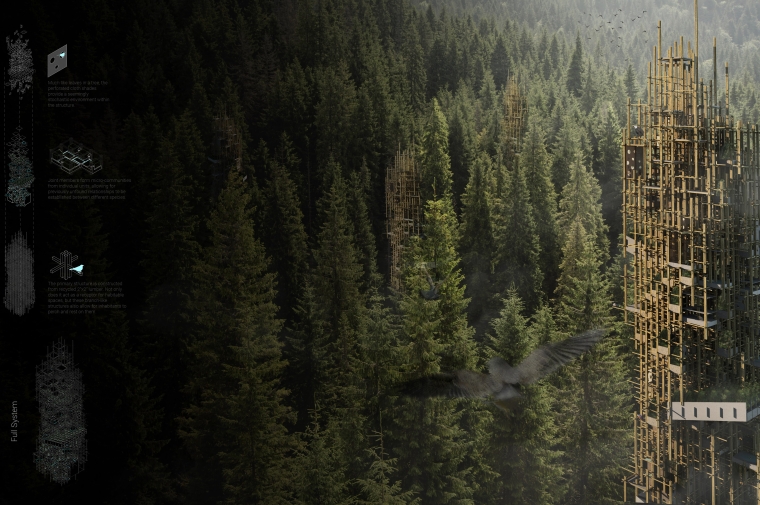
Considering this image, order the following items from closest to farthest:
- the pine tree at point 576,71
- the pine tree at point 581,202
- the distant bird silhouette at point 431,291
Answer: the distant bird silhouette at point 431,291, the pine tree at point 581,202, the pine tree at point 576,71

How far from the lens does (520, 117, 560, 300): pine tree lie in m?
7.73

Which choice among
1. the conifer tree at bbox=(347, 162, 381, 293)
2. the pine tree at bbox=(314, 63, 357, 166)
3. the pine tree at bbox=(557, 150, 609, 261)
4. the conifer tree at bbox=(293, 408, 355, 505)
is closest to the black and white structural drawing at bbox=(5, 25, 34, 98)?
the pine tree at bbox=(314, 63, 357, 166)

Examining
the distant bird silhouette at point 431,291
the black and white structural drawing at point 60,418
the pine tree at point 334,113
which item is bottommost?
the black and white structural drawing at point 60,418

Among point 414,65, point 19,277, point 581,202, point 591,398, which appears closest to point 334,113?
point 414,65

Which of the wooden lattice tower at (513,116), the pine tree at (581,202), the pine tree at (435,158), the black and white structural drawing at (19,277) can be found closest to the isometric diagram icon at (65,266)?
the black and white structural drawing at (19,277)

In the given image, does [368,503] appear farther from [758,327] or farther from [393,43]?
[393,43]

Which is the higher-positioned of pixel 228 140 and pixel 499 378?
pixel 228 140

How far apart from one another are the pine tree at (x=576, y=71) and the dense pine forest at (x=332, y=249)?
67mm

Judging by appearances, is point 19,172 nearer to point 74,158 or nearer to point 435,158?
point 74,158

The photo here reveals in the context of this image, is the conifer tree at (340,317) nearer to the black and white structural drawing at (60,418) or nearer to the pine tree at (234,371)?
the pine tree at (234,371)

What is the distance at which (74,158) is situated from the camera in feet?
21.9

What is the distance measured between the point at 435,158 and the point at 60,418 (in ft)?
12.0

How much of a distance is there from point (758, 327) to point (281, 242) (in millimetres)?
3768

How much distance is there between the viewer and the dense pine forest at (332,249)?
676 cm
